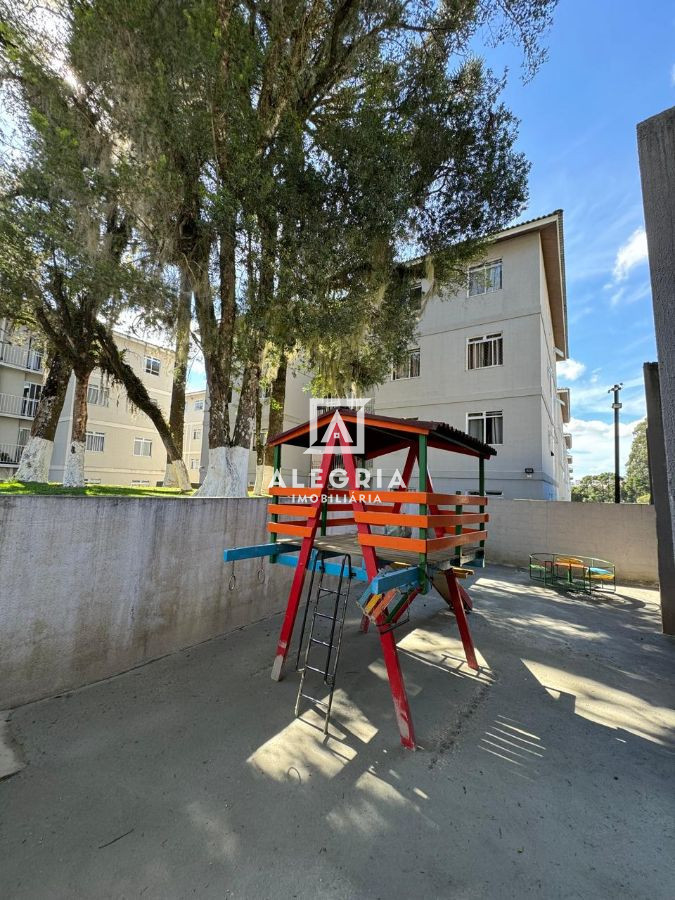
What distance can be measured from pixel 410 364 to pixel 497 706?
41.7 feet

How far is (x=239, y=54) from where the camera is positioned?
629 centimetres

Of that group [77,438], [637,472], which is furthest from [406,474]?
[637,472]

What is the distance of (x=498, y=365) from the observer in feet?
42.8

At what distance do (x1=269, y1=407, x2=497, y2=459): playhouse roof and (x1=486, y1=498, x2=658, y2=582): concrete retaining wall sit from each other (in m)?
6.95

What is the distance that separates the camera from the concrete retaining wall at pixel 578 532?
970 centimetres

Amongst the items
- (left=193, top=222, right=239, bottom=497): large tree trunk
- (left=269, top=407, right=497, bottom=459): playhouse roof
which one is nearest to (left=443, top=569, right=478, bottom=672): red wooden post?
(left=269, top=407, right=497, bottom=459): playhouse roof

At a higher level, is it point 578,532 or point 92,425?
point 92,425

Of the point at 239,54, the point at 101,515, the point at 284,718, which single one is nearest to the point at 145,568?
the point at 101,515

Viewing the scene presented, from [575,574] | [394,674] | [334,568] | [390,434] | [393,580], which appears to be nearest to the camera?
[393,580]

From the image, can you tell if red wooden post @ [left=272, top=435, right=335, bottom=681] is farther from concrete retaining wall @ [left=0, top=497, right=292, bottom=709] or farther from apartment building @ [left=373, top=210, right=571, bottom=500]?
apartment building @ [left=373, top=210, right=571, bottom=500]

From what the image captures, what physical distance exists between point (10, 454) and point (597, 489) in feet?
202

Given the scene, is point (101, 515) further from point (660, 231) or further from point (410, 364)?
point (410, 364)

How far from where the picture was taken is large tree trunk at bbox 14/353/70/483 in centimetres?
841

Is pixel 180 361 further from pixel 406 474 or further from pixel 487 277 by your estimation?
pixel 487 277
